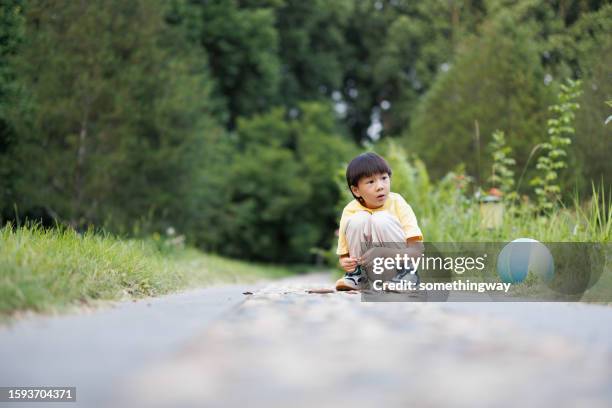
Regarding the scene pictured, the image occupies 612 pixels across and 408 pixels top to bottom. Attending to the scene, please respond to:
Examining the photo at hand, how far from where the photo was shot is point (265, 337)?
1758 mm

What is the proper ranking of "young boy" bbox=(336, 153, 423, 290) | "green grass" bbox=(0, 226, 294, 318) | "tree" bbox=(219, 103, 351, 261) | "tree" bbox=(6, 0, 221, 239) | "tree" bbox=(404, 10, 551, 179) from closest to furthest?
"green grass" bbox=(0, 226, 294, 318) → "young boy" bbox=(336, 153, 423, 290) → "tree" bbox=(6, 0, 221, 239) → "tree" bbox=(404, 10, 551, 179) → "tree" bbox=(219, 103, 351, 261)

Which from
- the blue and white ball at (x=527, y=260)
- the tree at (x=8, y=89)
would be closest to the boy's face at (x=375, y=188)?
the blue and white ball at (x=527, y=260)

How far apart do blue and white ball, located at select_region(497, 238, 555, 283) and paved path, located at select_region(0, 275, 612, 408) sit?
1.35 meters

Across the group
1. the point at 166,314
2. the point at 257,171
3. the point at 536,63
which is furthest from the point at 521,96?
the point at 257,171

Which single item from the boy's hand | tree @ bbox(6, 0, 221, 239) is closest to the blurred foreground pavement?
the boy's hand

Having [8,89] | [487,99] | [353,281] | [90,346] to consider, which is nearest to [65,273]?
[90,346]

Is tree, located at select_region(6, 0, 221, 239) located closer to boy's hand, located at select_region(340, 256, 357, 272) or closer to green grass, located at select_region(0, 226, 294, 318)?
green grass, located at select_region(0, 226, 294, 318)

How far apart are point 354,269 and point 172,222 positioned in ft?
29.1

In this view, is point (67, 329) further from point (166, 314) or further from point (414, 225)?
point (414, 225)

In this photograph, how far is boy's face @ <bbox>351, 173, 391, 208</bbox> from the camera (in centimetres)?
357

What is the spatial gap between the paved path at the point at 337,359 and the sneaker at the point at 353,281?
3.87 ft

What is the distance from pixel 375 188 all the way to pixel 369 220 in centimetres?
30

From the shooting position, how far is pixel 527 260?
3.47 metres

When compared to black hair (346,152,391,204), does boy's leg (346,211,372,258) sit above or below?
below
